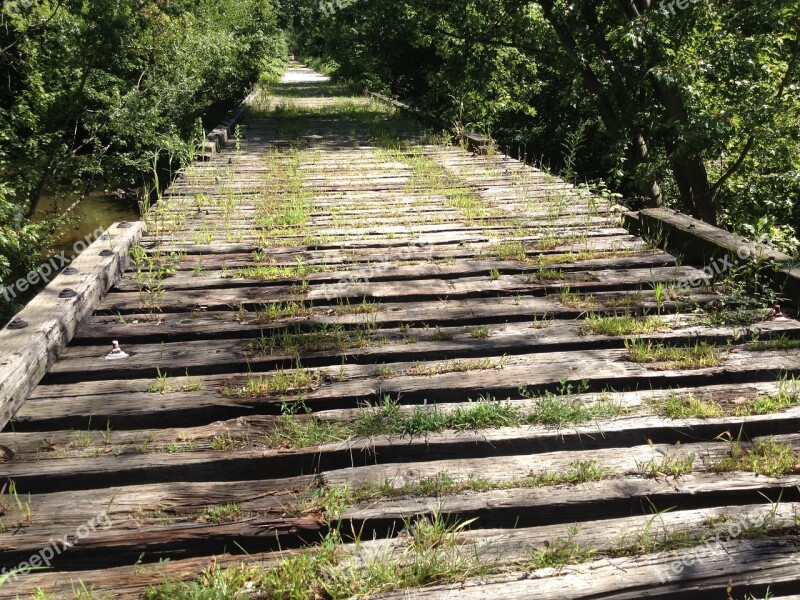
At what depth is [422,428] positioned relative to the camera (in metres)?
3.05

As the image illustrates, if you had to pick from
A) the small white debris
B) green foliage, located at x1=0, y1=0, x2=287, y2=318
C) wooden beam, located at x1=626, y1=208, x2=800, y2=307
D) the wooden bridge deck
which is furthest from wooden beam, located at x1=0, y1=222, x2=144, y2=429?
wooden beam, located at x1=626, y1=208, x2=800, y2=307

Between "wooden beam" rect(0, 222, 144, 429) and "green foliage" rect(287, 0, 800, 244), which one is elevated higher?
"green foliage" rect(287, 0, 800, 244)

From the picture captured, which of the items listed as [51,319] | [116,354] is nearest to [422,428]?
[116,354]

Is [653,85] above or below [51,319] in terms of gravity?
above

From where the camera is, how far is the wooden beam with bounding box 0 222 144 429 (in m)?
3.20

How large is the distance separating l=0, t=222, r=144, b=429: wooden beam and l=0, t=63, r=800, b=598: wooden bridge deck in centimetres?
10

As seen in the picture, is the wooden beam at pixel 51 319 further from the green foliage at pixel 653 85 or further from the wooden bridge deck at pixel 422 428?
the green foliage at pixel 653 85

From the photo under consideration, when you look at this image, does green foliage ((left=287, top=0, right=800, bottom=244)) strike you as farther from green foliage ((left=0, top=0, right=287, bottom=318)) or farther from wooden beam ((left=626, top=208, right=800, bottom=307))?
green foliage ((left=0, top=0, right=287, bottom=318))

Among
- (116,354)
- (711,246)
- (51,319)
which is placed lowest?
(116,354)

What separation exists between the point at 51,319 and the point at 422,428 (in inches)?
86.0

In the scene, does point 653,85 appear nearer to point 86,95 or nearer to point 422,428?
point 86,95

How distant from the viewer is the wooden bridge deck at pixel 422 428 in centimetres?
236

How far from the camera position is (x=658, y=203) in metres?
13.2

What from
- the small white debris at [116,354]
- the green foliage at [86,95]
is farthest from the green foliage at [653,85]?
the green foliage at [86,95]
